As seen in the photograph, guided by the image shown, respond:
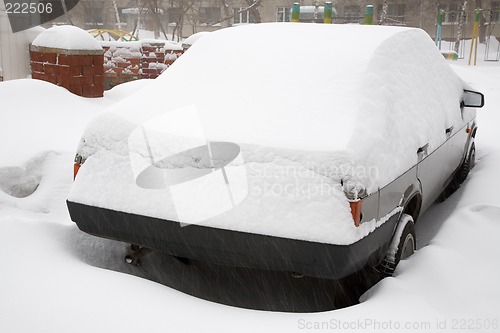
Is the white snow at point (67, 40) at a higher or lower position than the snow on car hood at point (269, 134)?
higher

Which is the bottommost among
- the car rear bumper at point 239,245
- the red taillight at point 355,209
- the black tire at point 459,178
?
the black tire at point 459,178

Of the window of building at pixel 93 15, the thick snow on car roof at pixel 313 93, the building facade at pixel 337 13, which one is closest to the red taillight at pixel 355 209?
the thick snow on car roof at pixel 313 93

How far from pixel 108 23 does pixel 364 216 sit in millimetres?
44583

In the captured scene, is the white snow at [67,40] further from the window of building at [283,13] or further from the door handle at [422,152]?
the window of building at [283,13]

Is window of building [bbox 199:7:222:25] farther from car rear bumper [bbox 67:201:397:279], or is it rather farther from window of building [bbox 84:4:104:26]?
car rear bumper [bbox 67:201:397:279]

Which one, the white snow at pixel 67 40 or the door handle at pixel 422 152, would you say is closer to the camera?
the door handle at pixel 422 152

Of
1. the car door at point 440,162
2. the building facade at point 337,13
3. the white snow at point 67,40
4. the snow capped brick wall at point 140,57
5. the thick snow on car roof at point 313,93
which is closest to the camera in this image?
the thick snow on car roof at point 313,93

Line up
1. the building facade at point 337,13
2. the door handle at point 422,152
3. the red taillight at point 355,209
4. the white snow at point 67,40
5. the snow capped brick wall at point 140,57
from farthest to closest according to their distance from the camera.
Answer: the building facade at point 337,13, the snow capped brick wall at point 140,57, the white snow at point 67,40, the door handle at point 422,152, the red taillight at point 355,209

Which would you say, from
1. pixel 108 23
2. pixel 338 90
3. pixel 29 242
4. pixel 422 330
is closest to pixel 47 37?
pixel 29 242

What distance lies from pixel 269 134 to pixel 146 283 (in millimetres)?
1011

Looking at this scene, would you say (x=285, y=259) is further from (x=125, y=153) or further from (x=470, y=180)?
(x=470, y=180)

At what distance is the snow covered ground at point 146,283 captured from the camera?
2.47 meters

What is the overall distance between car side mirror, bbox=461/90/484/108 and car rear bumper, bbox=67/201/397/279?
89.2 inches

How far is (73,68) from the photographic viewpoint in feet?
22.7
